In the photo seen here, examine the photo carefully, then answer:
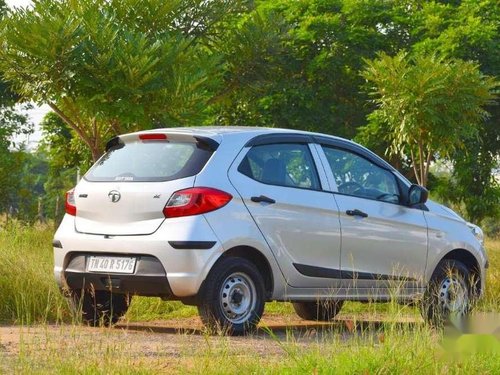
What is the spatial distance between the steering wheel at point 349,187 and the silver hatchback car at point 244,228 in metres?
0.01

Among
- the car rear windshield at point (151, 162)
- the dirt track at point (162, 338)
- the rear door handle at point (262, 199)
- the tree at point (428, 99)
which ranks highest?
the tree at point (428, 99)

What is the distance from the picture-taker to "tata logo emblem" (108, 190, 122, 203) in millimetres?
9344

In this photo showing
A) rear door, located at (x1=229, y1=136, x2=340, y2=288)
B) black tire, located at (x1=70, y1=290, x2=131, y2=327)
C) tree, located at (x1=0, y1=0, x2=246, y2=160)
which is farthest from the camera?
tree, located at (x1=0, y1=0, x2=246, y2=160)

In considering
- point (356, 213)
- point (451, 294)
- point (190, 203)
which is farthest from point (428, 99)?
point (190, 203)

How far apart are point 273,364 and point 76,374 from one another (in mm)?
1132

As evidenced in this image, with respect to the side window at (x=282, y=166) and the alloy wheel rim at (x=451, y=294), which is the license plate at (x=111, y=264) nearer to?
Result: the side window at (x=282, y=166)

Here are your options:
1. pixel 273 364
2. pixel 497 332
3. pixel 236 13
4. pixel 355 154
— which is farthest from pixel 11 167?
pixel 497 332

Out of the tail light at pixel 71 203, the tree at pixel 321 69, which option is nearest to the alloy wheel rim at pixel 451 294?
the tail light at pixel 71 203

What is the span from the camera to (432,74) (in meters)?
24.1

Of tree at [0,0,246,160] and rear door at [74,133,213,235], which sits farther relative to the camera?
tree at [0,0,246,160]

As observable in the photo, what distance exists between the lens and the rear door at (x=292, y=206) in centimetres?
947

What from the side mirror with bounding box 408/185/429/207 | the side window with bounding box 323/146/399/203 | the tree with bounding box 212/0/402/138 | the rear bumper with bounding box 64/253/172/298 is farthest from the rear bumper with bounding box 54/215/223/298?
the tree with bounding box 212/0/402/138

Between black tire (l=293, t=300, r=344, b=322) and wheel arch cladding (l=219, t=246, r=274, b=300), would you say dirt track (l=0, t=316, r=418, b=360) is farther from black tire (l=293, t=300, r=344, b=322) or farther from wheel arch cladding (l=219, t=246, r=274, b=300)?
wheel arch cladding (l=219, t=246, r=274, b=300)

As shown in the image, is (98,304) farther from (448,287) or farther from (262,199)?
(448,287)
